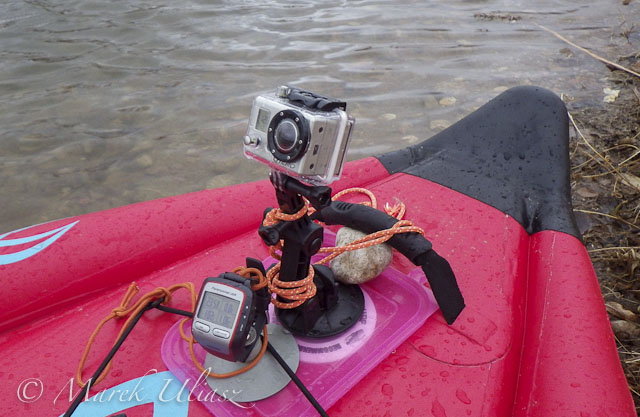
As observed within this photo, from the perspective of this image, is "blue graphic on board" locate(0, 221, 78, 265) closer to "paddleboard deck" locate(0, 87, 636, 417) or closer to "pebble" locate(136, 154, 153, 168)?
"paddleboard deck" locate(0, 87, 636, 417)

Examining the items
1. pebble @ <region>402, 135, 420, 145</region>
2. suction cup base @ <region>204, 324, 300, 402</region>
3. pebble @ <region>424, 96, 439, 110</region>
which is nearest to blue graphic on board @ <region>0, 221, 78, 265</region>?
suction cup base @ <region>204, 324, 300, 402</region>

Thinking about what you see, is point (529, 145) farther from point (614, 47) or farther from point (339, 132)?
point (614, 47)

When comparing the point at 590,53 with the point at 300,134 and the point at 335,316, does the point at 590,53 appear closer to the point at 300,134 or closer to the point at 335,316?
the point at 335,316

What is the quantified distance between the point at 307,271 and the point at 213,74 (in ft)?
13.3

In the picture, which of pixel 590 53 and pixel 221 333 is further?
pixel 590 53

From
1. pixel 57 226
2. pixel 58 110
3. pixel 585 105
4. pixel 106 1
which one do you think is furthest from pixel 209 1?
pixel 57 226

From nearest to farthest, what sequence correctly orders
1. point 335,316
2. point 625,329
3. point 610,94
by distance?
point 335,316
point 625,329
point 610,94

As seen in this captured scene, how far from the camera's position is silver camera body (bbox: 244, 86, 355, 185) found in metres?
0.83

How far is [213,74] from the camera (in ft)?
15.4

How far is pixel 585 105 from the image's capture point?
4.08m

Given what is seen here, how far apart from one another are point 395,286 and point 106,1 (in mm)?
6661

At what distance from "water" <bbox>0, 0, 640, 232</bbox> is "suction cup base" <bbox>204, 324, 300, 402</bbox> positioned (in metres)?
2.38

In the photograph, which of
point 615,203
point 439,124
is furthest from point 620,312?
point 439,124

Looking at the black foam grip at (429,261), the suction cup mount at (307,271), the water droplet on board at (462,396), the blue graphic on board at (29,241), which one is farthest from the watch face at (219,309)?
the blue graphic on board at (29,241)
